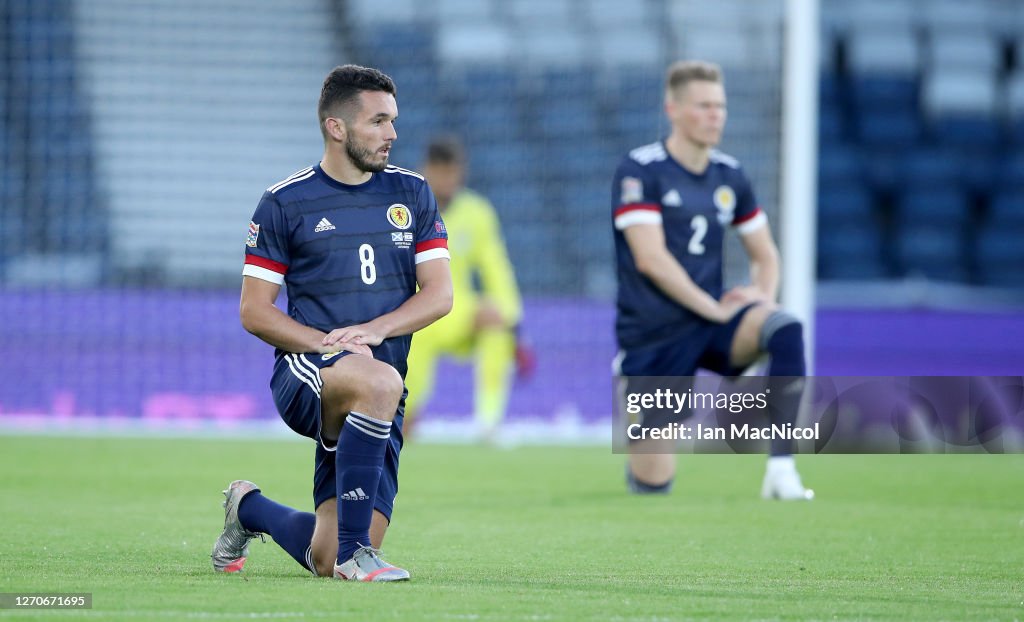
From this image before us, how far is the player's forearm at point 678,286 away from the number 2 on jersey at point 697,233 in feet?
0.59

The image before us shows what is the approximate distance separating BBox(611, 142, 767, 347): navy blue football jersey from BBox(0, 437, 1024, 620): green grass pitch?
33.8 inches

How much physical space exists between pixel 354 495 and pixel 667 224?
362 cm

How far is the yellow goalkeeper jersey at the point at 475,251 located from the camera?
1105 centimetres

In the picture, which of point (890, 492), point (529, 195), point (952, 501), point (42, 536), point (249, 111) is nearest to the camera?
point (42, 536)

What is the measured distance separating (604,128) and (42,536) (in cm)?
1049

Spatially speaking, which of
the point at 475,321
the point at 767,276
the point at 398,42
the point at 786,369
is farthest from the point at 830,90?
the point at 786,369

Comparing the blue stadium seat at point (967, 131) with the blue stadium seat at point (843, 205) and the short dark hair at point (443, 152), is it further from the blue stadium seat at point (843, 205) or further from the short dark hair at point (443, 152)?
the short dark hair at point (443, 152)

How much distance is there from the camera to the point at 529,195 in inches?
593

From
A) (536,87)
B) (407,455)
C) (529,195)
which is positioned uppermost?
(536,87)

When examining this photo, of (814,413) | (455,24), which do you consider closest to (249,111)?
(455,24)

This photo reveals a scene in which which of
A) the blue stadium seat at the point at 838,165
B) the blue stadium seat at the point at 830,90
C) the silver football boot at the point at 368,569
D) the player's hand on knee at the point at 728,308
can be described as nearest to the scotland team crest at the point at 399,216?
the silver football boot at the point at 368,569

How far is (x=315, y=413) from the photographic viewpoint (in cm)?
430

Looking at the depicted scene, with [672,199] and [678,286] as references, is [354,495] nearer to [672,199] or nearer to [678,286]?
[678,286]

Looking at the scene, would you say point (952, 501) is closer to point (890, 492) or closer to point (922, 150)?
point (890, 492)
